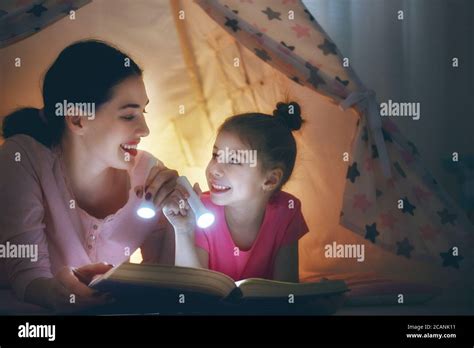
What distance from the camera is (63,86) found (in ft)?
18.1

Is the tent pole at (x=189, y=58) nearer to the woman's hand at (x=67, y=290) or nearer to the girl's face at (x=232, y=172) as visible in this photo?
the girl's face at (x=232, y=172)

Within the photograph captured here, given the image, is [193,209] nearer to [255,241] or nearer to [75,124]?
[255,241]

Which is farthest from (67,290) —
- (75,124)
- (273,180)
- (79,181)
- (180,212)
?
(273,180)

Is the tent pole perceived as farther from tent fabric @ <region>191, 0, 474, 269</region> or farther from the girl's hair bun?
the girl's hair bun

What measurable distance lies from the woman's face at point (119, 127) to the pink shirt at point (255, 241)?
487mm

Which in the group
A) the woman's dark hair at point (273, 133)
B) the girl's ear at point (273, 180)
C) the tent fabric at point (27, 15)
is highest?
the tent fabric at point (27, 15)

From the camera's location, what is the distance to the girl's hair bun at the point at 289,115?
18.2 ft

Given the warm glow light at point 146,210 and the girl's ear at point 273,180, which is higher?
the girl's ear at point 273,180

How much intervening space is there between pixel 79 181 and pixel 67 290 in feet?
1.92

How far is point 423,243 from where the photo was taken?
5.59 m

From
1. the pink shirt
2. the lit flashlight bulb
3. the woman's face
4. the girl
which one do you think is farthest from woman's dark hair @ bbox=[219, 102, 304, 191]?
the woman's face

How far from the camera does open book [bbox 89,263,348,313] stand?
5.50 meters

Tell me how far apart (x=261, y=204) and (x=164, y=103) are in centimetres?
76
